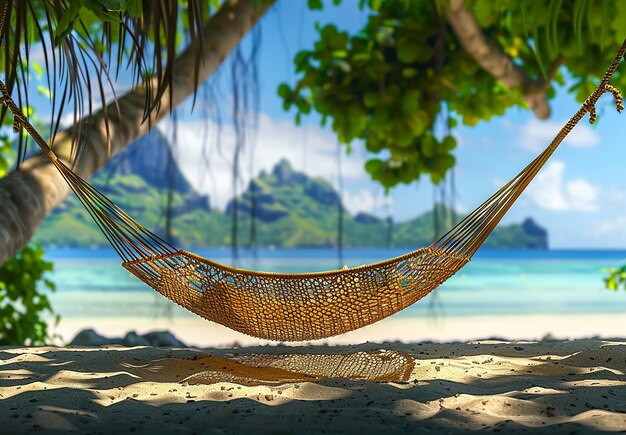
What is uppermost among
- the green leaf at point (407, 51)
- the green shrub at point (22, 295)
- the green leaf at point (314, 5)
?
the green leaf at point (314, 5)

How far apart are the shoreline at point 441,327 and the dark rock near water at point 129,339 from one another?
4.94 meters

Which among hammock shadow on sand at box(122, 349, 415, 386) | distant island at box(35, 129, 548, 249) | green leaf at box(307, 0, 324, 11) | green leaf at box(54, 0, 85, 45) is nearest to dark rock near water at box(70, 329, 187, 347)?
hammock shadow on sand at box(122, 349, 415, 386)

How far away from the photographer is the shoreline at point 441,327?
889 cm

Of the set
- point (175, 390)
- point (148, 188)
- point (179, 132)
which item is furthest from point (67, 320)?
point (175, 390)

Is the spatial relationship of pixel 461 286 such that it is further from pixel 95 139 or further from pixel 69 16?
pixel 69 16

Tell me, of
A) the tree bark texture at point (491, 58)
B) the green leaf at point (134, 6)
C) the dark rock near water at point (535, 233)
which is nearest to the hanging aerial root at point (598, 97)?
the tree bark texture at point (491, 58)

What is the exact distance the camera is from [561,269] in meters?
18.5

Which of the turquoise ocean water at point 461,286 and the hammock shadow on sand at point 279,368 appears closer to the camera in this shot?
the hammock shadow on sand at point 279,368

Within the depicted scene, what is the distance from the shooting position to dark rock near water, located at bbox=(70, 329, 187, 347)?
10.9 feet

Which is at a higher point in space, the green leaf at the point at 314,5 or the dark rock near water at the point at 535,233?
the dark rock near water at the point at 535,233

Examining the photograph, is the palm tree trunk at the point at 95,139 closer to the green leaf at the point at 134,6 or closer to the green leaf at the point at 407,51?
the green leaf at the point at 134,6

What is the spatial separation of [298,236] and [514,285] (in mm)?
6868

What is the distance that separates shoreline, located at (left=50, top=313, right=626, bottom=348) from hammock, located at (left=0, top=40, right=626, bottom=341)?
6.65 meters

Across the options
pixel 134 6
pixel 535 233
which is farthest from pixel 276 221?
pixel 134 6
